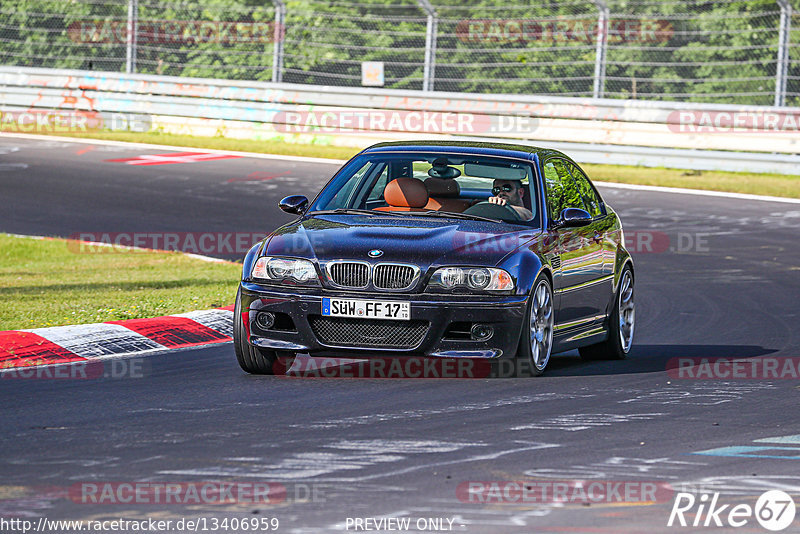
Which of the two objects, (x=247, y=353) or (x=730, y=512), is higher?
(x=730, y=512)

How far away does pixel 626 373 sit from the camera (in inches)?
385

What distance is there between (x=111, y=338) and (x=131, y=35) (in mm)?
17932

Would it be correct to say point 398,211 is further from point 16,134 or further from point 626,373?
point 16,134

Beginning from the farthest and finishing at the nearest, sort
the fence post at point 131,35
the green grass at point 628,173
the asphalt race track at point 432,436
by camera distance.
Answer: the fence post at point 131,35, the green grass at point 628,173, the asphalt race track at point 432,436

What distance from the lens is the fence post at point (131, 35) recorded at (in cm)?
2706

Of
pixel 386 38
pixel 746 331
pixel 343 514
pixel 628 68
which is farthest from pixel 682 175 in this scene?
pixel 343 514

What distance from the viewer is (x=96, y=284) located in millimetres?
13719

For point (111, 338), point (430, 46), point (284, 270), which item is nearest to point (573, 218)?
point (284, 270)

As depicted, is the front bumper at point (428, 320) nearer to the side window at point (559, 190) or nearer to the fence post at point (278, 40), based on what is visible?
the side window at point (559, 190)

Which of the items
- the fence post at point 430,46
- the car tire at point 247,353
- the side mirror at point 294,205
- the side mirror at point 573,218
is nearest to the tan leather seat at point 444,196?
the side mirror at point 573,218

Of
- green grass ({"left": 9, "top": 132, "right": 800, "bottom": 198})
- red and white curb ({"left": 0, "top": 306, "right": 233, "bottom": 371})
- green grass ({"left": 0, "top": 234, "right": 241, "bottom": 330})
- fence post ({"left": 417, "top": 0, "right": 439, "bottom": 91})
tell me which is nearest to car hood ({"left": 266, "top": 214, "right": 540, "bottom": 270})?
red and white curb ({"left": 0, "top": 306, "right": 233, "bottom": 371})

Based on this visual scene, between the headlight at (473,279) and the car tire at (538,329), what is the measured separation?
224 mm

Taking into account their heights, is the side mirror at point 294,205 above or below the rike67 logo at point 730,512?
above

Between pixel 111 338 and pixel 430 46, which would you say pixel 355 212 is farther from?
pixel 430 46
